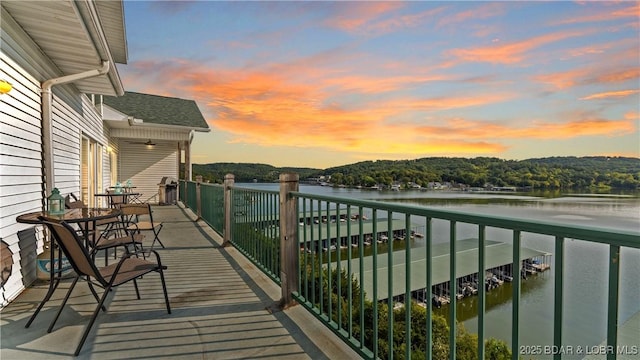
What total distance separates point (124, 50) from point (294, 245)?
291 inches

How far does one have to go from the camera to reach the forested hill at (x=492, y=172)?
24700 mm

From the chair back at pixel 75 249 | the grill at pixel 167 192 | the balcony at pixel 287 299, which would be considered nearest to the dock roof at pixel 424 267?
the grill at pixel 167 192

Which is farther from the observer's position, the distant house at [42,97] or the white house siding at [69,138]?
the white house siding at [69,138]

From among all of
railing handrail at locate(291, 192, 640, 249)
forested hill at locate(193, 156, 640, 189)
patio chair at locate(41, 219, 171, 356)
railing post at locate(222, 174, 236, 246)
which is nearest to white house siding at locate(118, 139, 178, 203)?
forested hill at locate(193, 156, 640, 189)

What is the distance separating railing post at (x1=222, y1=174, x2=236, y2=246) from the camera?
502 cm

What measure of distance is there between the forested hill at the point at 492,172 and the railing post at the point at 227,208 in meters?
→ 15.8

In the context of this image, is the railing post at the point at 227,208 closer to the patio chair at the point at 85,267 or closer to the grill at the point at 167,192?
the patio chair at the point at 85,267

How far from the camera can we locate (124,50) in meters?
7.79

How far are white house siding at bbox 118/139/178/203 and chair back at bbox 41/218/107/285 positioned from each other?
12.1m

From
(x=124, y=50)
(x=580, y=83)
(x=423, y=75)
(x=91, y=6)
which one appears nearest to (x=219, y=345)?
(x=91, y=6)

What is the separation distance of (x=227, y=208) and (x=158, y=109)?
381 inches

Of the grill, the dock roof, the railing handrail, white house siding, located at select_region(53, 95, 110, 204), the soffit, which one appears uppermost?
the soffit

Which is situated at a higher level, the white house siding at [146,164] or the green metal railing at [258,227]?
the white house siding at [146,164]

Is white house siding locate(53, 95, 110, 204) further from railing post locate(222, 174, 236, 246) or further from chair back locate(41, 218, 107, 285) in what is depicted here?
chair back locate(41, 218, 107, 285)
